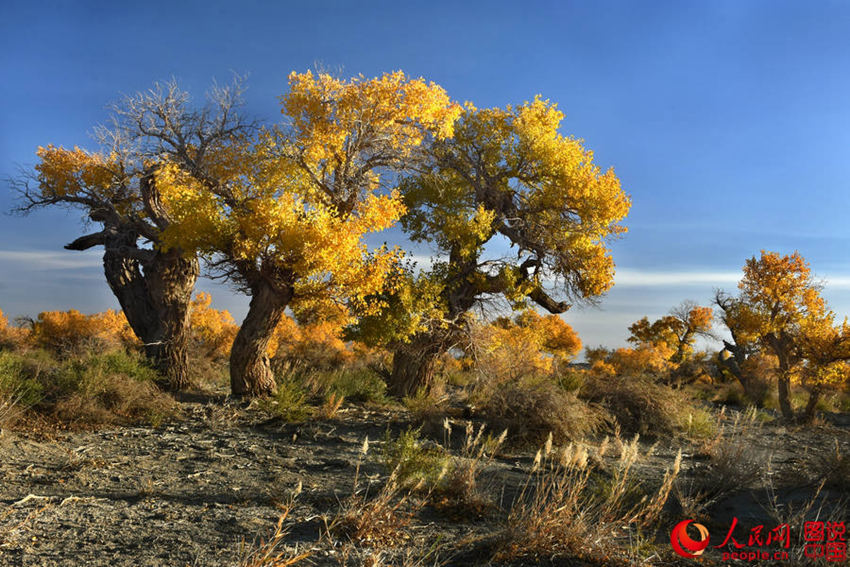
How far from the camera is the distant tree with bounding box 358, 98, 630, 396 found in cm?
1472

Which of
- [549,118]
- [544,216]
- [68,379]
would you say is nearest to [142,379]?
[68,379]

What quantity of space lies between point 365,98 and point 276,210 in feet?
12.9

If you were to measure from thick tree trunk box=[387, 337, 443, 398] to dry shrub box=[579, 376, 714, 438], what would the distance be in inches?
182

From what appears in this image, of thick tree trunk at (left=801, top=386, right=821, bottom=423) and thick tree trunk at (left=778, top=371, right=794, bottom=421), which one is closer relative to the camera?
thick tree trunk at (left=801, top=386, right=821, bottom=423)

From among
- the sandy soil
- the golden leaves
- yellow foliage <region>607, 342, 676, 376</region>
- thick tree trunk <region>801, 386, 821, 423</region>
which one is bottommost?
the sandy soil

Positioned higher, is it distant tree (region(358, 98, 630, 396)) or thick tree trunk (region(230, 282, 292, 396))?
distant tree (region(358, 98, 630, 396))

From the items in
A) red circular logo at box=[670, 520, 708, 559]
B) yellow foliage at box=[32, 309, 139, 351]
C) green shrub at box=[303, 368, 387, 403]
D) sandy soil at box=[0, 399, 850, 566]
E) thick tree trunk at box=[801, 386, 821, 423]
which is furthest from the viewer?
yellow foliage at box=[32, 309, 139, 351]

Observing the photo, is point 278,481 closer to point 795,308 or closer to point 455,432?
point 455,432

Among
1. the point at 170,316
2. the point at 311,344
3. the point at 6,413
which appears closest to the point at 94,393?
the point at 6,413

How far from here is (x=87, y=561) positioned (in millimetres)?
4027

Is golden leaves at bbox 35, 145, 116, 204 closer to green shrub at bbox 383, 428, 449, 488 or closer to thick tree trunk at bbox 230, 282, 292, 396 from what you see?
thick tree trunk at bbox 230, 282, 292, 396

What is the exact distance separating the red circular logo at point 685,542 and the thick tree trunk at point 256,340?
9.40 meters

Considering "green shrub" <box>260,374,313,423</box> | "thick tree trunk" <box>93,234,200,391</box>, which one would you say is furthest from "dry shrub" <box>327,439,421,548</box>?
"thick tree trunk" <box>93,234,200,391</box>

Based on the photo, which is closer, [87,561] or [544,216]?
[87,561]
